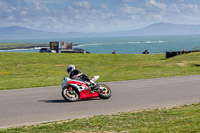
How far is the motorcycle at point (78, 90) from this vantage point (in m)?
13.1

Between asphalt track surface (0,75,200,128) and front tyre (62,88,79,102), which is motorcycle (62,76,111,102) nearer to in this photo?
front tyre (62,88,79,102)

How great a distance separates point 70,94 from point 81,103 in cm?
69

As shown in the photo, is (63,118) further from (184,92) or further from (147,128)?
(184,92)

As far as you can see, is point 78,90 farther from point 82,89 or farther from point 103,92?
point 103,92

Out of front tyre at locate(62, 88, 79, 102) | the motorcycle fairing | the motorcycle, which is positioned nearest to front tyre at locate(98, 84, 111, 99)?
the motorcycle

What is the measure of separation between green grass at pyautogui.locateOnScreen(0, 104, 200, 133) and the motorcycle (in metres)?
3.26

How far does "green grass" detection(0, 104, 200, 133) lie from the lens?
7.72 meters

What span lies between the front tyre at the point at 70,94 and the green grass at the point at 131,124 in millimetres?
3262

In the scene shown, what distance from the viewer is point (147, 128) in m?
7.72

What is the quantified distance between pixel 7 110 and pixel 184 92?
7.76 metres

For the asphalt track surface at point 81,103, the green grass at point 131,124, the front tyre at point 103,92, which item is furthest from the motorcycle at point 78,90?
the green grass at point 131,124

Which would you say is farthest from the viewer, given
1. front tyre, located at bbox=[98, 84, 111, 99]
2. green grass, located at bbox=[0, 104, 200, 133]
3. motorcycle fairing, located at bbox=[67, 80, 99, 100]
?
front tyre, located at bbox=[98, 84, 111, 99]

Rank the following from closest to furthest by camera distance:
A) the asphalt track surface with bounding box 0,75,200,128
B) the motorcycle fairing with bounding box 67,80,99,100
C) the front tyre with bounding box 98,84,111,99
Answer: the asphalt track surface with bounding box 0,75,200,128, the motorcycle fairing with bounding box 67,80,99,100, the front tyre with bounding box 98,84,111,99

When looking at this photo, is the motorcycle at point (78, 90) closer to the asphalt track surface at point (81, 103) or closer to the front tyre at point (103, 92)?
the front tyre at point (103, 92)
